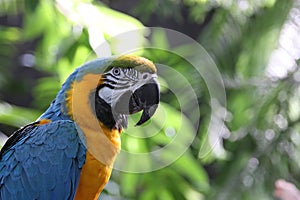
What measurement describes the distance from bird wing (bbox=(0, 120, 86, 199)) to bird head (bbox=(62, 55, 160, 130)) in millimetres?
43

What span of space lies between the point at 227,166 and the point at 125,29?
0.66 meters

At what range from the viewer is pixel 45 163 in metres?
1.09

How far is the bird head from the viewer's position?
1.04m

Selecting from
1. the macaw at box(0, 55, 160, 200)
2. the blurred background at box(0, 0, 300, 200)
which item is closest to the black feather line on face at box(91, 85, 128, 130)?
the macaw at box(0, 55, 160, 200)

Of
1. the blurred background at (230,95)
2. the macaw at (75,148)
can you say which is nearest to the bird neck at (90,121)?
the macaw at (75,148)

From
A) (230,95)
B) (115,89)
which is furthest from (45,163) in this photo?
(230,95)

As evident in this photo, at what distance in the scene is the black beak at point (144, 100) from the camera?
40.9 inches

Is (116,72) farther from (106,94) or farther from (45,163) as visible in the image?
(45,163)

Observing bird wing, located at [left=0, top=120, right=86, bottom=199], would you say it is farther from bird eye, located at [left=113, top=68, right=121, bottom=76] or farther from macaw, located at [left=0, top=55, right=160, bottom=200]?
bird eye, located at [left=113, top=68, right=121, bottom=76]

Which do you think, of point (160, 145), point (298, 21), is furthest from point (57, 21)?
point (298, 21)

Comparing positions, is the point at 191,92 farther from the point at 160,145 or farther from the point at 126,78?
the point at 126,78

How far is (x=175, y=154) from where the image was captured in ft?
4.89

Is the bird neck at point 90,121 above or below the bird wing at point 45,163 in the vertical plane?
above

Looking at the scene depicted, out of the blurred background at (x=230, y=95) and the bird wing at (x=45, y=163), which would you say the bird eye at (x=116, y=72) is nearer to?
the bird wing at (x=45, y=163)
